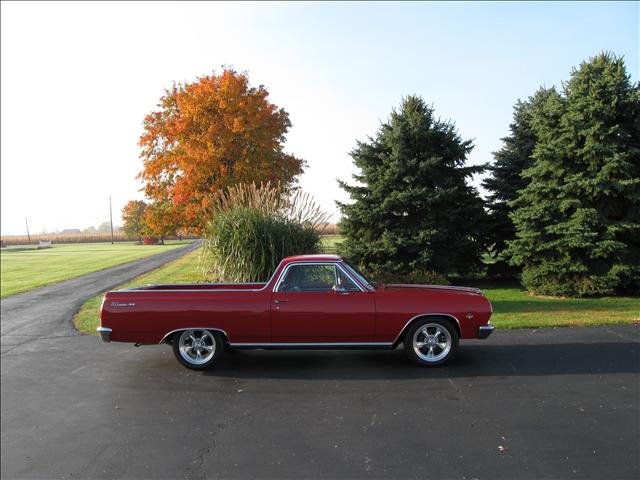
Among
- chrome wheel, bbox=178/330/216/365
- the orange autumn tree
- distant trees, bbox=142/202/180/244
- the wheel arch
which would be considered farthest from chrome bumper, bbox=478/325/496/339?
distant trees, bbox=142/202/180/244

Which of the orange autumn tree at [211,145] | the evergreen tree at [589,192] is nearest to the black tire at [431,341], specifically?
the evergreen tree at [589,192]

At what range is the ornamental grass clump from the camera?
10578 millimetres

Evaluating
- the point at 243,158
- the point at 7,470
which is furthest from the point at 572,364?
the point at 243,158

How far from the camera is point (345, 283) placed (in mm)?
6547

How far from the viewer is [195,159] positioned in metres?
17.9

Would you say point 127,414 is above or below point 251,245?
below

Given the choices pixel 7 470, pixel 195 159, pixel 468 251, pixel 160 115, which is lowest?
pixel 7 470

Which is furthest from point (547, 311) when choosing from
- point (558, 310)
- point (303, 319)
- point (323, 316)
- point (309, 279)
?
point (303, 319)

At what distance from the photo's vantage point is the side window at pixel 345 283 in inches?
256

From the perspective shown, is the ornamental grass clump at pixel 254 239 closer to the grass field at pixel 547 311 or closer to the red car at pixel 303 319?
the grass field at pixel 547 311

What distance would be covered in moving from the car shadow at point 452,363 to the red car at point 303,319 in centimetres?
33

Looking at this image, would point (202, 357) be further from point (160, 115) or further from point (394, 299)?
point (160, 115)

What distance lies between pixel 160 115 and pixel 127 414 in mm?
19377

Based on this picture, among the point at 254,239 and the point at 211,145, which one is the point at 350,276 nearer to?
the point at 254,239
